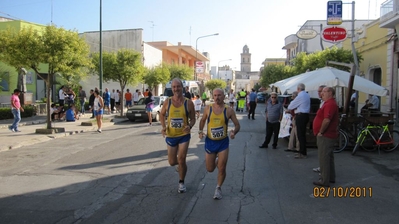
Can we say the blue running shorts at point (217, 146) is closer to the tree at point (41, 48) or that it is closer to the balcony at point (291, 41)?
the tree at point (41, 48)

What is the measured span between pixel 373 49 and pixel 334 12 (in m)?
4.86

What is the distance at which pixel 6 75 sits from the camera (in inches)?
995

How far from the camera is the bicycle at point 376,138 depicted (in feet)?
30.8

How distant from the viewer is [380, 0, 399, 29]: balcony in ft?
48.9

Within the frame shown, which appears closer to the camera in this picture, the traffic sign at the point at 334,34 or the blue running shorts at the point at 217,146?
the blue running shorts at the point at 217,146

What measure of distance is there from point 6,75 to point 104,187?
23230mm

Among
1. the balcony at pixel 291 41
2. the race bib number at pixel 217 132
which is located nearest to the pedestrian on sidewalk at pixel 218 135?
the race bib number at pixel 217 132

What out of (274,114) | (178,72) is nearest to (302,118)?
(274,114)

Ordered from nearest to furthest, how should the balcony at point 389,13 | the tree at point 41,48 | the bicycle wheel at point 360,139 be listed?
the bicycle wheel at point 360,139 < the tree at point 41,48 < the balcony at point 389,13

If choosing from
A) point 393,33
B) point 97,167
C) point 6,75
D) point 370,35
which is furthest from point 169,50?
point 97,167

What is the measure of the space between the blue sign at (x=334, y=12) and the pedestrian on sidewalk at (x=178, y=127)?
549 inches

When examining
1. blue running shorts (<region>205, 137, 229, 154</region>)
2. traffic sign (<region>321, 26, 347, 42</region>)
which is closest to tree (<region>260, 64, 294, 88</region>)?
traffic sign (<region>321, 26, 347, 42</region>)

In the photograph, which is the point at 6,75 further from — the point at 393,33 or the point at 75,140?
the point at 393,33
